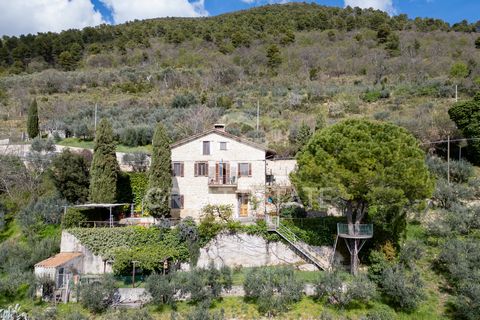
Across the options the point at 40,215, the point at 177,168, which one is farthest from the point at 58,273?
the point at 177,168

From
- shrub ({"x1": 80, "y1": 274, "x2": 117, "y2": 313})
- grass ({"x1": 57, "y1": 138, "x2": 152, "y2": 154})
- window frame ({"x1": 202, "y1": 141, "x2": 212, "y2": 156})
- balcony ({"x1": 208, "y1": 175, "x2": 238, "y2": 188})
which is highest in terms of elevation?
grass ({"x1": 57, "y1": 138, "x2": 152, "y2": 154})

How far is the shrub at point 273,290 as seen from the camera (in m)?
18.4

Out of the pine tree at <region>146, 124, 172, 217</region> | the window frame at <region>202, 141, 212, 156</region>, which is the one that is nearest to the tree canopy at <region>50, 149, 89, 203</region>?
the pine tree at <region>146, 124, 172, 217</region>

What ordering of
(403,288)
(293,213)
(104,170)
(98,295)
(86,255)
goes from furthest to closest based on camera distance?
1. (293,213)
2. (104,170)
3. (86,255)
4. (98,295)
5. (403,288)

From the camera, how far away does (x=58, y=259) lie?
67.3 ft

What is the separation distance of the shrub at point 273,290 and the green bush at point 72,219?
10.6 m

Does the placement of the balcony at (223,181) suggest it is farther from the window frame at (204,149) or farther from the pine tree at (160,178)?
the pine tree at (160,178)

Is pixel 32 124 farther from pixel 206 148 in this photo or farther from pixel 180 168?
pixel 206 148

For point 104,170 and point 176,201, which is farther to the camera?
point 176,201

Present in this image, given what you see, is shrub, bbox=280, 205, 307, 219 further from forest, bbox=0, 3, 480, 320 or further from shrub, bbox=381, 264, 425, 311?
shrub, bbox=381, 264, 425, 311

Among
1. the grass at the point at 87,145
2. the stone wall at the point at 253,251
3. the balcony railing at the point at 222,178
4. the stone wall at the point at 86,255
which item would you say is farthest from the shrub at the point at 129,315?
the grass at the point at 87,145

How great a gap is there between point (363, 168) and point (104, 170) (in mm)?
15945

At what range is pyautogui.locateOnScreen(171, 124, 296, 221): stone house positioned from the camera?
27322 millimetres

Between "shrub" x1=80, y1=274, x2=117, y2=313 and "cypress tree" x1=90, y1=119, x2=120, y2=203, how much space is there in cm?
664
